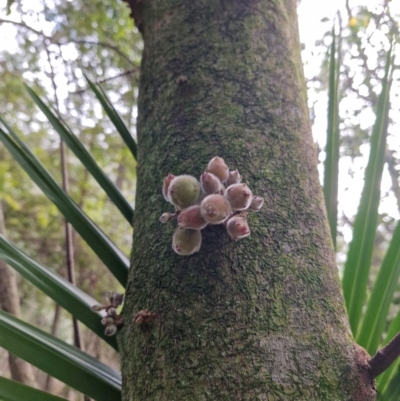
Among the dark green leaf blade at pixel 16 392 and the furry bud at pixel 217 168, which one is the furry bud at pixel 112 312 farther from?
the furry bud at pixel 217 168

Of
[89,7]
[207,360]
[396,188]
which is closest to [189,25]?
[207,360]

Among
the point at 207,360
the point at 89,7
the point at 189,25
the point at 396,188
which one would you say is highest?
the point at 89,7

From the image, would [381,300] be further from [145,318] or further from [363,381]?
[145,318]

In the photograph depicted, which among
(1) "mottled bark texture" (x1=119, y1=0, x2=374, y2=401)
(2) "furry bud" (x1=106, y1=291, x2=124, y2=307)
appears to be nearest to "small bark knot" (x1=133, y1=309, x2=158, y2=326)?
(1) "mottled bark texture" (x1=119, y1=0, x2=374, y2=401)

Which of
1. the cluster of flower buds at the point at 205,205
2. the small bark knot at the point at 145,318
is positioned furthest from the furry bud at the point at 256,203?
the small bark knot at the point at 145,318

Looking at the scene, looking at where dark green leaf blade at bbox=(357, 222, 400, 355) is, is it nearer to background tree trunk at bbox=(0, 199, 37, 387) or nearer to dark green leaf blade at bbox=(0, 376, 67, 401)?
dark green leaf blade at bbox=(0, 376, 67, 401)

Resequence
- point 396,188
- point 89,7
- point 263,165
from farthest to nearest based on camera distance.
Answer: point 396,188
point 89,7
point 263,165

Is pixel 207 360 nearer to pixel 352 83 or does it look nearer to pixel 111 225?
pixel 352 83
